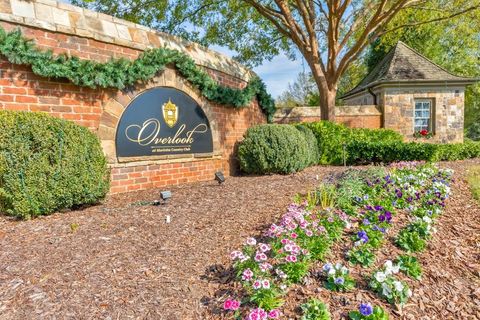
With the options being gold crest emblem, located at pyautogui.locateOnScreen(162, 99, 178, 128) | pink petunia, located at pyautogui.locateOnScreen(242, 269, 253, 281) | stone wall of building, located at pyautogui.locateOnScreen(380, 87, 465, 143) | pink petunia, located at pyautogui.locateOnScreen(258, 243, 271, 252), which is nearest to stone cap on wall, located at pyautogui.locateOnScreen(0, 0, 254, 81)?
gold crest emblem, located at pyautogui.locateOnScreen(162, 99, 178, 128)

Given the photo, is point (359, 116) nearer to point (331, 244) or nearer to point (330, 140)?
point (330, 140)

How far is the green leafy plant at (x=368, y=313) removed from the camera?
1.93 m

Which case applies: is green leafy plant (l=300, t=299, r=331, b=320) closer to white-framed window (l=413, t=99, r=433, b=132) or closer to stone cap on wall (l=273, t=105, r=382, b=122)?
stone cap on wall (l=273, t=105, r=382, b=122)

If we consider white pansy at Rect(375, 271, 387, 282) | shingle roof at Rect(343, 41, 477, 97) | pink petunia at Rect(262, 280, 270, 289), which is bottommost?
white pansy at Rect(375, 271, 387, 282)

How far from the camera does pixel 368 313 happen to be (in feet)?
6.27

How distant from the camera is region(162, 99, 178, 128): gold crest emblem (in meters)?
5.65

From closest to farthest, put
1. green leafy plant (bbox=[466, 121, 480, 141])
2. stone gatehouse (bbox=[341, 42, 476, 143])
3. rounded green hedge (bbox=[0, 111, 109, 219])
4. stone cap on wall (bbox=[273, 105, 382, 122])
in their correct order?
rounded green hedge (bbox=[0, 111, 109, 219]), stone cap on wall (bbox=[273, 105, 382, 122]), stone gatehouse (bbox=[341, 42, 476, 143]), green leafy plant (bbox=[466, 121, 480, 141])

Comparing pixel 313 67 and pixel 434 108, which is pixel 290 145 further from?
pixel 434 108

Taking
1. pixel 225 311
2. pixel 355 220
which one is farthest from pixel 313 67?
pixel 225 311

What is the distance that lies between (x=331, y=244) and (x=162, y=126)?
12.7 ft

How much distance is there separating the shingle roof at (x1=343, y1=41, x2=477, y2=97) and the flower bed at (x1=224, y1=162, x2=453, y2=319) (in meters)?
11.1

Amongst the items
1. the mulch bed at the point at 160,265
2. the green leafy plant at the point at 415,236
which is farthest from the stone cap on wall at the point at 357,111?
the green leafy plant at the point at 415,236

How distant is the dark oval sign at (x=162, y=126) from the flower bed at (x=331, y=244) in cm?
284

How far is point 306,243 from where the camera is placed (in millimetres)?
2693
